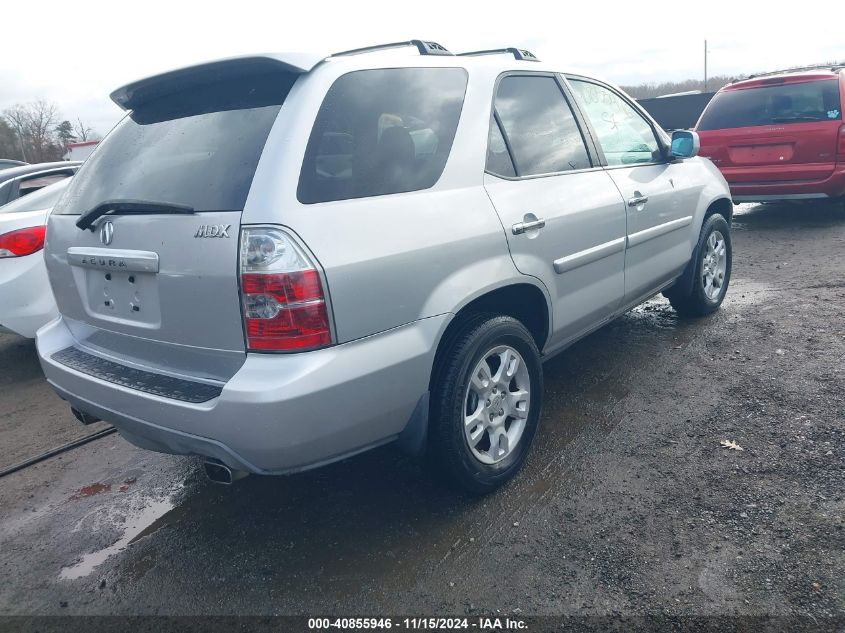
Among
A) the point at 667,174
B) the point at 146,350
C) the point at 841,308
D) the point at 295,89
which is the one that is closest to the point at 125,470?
the point at 146,350

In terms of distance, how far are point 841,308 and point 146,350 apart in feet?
15.5

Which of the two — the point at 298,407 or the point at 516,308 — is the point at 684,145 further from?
the point at 298,407

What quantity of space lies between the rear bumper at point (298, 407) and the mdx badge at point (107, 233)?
1.76ft

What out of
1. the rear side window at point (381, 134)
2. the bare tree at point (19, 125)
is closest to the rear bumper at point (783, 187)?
the rear side window at point (381, 134)

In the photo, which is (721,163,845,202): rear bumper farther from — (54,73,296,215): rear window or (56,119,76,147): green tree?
(56,119,76,147): green tree

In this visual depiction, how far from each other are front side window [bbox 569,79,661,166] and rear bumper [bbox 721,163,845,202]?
416 centimetres

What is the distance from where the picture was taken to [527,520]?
8.98 feet

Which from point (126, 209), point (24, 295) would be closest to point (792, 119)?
point (126, 209)

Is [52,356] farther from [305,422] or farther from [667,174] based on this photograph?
[667,174]

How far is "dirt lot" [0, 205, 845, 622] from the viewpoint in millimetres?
2342

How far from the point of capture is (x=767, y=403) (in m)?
3.54

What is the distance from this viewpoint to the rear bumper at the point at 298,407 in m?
2.16

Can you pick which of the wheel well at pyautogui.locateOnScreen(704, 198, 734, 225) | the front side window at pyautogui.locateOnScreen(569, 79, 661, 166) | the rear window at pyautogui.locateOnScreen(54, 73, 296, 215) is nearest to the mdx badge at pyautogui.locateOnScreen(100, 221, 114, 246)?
the rear window at pyautogui.locateOnScreen(54, 73, 296, 215)

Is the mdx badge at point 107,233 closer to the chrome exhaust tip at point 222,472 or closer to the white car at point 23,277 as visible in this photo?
the chrome exhaust tip at point 222,472
